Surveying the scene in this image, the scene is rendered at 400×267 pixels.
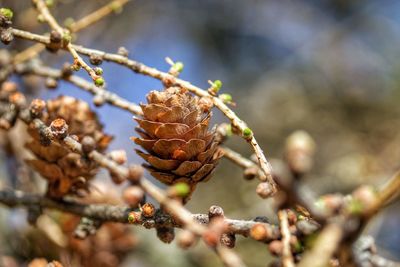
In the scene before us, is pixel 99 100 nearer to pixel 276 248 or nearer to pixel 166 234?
pixel 166 234

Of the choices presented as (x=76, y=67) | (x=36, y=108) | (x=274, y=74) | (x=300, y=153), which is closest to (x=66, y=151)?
(x=36, y=108)

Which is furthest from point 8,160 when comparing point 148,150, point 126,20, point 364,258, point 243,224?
point 126,20

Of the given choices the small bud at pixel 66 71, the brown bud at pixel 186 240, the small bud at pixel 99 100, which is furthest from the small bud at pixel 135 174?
the small bud at pixel 66 71

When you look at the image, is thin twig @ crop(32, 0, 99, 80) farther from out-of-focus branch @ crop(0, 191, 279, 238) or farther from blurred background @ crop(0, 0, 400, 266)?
blurred background @ crop(0, 0, 400, 266)

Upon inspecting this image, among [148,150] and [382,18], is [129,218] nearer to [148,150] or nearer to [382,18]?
[148,150]

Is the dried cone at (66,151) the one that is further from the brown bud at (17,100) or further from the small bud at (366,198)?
the small bud at (366,198)
